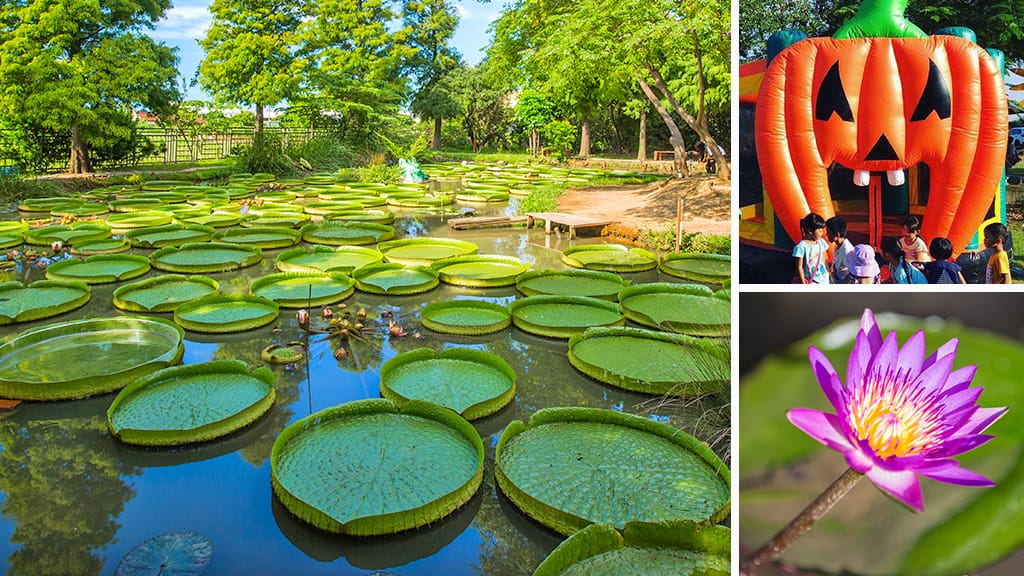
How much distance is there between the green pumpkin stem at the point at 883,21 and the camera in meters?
1.87

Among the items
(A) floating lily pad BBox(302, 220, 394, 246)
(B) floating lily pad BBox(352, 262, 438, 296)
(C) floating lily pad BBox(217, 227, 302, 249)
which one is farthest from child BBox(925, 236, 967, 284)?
(C) floating lily pad BBox(217, 227, 302, 249)

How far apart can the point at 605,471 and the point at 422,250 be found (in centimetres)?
532

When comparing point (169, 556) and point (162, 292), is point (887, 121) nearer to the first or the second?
point (169, 556)

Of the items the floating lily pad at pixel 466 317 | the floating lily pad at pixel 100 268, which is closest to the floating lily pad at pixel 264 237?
the floating lily pad at pixel 100 268

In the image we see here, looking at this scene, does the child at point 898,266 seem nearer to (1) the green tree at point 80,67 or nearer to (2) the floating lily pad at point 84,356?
(2) the floating lily pad at point 84,356

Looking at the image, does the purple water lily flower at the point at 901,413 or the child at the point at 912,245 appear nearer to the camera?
the purple water lily flower at the point at 901,413

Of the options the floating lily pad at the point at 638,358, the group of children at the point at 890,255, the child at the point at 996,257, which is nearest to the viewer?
the child at the point at 996,257

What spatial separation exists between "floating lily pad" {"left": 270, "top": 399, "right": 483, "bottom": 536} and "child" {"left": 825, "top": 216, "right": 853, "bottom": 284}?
1.64 metres

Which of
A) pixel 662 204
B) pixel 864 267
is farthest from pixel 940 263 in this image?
pixel 662 204

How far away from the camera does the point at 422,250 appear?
780 cm

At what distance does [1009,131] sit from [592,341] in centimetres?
282

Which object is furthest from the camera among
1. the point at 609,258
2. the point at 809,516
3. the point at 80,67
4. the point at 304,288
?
the point at 80,67

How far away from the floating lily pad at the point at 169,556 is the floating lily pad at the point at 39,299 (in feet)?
11.4

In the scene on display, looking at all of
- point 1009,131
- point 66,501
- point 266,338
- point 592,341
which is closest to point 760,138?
point 1009,131
